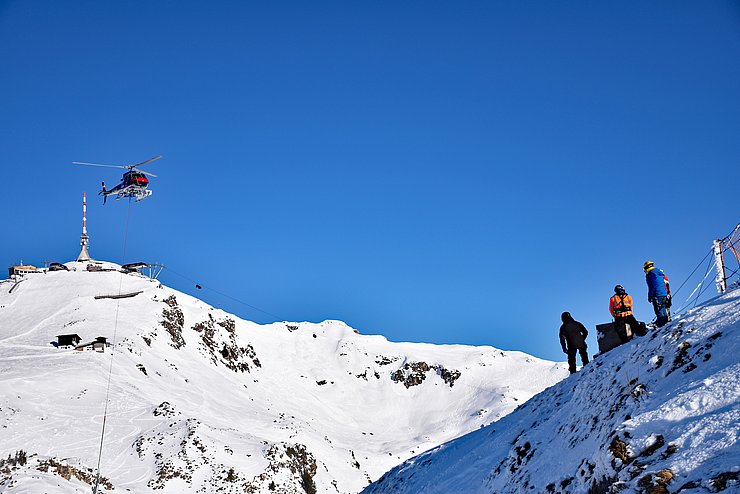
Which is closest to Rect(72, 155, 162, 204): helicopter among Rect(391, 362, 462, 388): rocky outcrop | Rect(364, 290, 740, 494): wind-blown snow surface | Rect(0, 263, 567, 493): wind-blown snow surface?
Rect(0, 263, 567, 493): wind-blown snow surface

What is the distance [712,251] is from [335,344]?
84911mm

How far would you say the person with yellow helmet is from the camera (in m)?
14.7

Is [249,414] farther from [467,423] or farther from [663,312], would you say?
[663,312]

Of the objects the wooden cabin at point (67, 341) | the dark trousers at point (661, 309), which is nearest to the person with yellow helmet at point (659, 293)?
the dark trousers at point (661, 309)

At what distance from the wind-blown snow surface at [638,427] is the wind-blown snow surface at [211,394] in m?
20.1

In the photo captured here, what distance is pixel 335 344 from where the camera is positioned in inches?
3954

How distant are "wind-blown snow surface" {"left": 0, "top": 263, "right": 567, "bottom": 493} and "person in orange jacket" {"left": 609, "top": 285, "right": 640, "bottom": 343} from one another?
22.3 metres

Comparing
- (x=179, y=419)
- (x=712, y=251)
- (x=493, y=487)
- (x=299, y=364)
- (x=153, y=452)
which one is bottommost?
(x=493, y=487)

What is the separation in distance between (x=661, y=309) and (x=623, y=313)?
1.00 meters

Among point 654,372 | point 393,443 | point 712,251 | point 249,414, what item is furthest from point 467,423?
point 654,372

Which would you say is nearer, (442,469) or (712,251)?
(442,469)

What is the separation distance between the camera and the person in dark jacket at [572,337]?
16.8 m

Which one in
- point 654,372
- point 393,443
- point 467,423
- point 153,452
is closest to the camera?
point 654,372

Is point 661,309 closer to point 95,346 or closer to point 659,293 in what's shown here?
point 659,293
